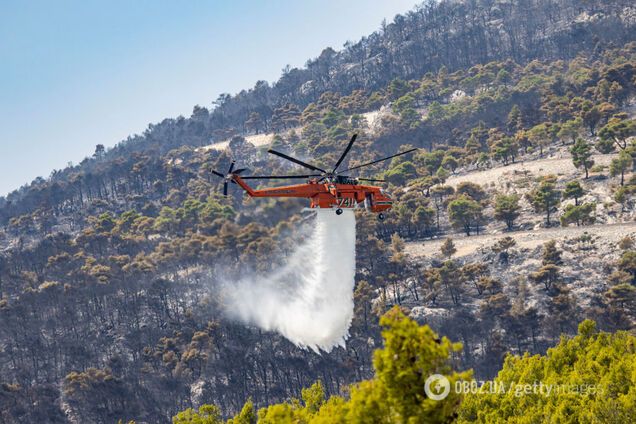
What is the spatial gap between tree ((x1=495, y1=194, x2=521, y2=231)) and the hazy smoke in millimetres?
42951

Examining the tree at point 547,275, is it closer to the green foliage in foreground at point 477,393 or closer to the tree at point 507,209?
the tree at point 507,209

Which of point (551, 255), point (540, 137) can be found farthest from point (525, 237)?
point (540, 137)

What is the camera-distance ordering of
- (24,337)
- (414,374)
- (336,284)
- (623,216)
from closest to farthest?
1. (414,374)
2. (336,284)
3. (623,216)
4. (24,337)

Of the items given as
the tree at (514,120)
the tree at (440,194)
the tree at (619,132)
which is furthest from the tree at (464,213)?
the tree at (514,120)

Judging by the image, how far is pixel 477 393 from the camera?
175 feet

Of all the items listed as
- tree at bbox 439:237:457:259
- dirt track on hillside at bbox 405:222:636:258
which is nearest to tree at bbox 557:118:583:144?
dirt track on hillside at bbox 405:222:636:258

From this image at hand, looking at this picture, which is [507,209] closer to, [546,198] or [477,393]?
[546,198]

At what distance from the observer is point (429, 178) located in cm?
14500

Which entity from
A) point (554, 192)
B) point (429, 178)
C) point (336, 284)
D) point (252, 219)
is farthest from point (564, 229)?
point (336, 284)

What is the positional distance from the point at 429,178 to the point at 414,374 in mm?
120681

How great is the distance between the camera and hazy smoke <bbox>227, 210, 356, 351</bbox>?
70.0m

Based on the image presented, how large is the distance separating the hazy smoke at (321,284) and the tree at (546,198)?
46734mm

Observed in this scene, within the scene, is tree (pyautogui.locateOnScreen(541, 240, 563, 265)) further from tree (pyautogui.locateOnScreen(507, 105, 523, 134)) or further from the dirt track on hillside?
tree (pyautogui.locateOnScreen(507, 105, 523, 134))

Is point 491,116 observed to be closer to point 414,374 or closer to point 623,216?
point 623,216
